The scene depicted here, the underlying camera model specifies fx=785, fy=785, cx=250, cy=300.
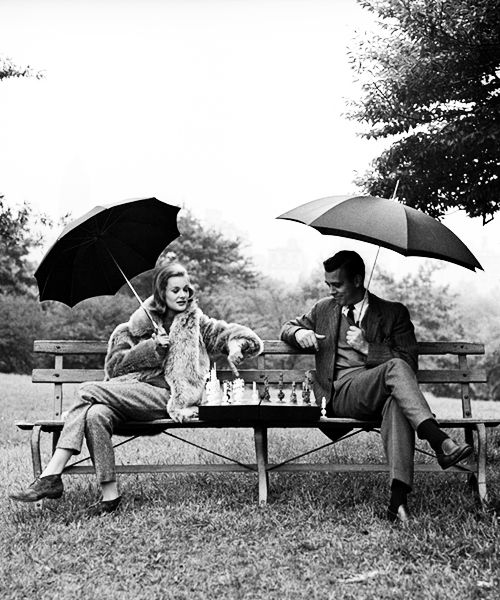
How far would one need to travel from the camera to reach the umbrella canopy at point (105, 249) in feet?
14.9

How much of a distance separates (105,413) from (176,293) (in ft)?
2.79

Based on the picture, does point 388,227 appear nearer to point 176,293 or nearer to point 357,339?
point 357,339

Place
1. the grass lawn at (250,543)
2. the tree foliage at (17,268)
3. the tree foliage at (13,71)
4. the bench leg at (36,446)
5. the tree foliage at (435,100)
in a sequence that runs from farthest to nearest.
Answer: the tree foliage at (17,268) < the tree foliage at (13,71) < the tree foliage at (435,100) < the bench leg at (36,446) < the grass lawn at (250,543)

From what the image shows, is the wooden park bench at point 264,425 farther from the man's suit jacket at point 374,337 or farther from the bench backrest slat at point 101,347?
the man's suit jacket at point 374,337

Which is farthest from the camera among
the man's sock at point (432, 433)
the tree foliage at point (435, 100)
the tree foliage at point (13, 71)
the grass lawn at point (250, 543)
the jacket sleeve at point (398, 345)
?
the tree foliage at point (13, 71)

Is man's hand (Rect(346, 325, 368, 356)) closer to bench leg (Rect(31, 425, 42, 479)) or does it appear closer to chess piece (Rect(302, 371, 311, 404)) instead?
chess piece (Rect(302, 371, 311, 404))

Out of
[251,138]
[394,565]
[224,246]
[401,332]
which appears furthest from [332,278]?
[251,138]

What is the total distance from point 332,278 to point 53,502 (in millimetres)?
2050

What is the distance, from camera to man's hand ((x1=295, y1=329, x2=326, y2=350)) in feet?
15.1

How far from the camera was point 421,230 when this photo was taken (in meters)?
4.16

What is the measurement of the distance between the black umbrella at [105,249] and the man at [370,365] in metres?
1.02

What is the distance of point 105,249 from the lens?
4812 millimetres

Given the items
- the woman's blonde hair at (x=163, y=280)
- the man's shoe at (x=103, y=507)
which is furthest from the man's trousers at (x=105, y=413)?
the woman's blonde hair at (x=163, y=280)

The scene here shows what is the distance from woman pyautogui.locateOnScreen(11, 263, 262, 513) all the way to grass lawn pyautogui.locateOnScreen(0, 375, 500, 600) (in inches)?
10.9
